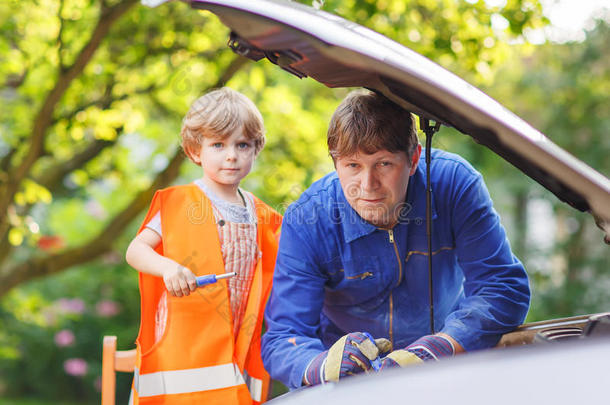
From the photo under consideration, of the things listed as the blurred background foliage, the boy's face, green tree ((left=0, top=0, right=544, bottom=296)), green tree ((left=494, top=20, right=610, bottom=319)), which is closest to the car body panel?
the boy's face

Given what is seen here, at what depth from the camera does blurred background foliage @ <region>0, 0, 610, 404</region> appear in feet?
14.7

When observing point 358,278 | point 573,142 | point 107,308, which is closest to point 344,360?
point 358,278

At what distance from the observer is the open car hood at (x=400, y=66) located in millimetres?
1130

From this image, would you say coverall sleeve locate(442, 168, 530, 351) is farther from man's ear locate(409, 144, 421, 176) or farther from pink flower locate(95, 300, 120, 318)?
pink flower locate(95, 300, 120, 318)

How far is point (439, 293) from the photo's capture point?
199cm

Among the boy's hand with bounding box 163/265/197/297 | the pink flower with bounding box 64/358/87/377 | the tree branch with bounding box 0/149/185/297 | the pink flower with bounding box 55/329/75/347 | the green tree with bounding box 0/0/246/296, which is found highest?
the green tree with bounding box 0/0/246/296

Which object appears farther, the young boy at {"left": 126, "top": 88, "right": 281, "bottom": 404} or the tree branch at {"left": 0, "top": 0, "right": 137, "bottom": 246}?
the tree branch at {"left": 0, "top": 0, "right": 137, "bottom": 246}

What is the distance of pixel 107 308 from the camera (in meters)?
7.77

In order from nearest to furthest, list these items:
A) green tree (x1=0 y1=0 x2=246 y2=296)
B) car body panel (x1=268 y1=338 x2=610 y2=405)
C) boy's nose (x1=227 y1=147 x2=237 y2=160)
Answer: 1. car body panel (x1=268 y1=338 x2=610 y2=405)
2. boy's nose (x1=227 y1=147 x2=237 y2=160)
3. green tree (x1=0 y1=0 x2=246 y2=296)

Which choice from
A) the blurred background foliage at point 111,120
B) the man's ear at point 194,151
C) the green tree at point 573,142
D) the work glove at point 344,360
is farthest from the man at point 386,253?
the green tree at point 573,142

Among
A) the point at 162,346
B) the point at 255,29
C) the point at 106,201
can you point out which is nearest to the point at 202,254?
the point at 162,346

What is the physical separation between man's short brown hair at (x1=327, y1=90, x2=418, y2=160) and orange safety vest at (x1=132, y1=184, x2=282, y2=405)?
0.55 meters

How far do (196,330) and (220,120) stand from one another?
0.72 metres

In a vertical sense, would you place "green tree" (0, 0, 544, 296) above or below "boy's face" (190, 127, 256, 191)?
above
